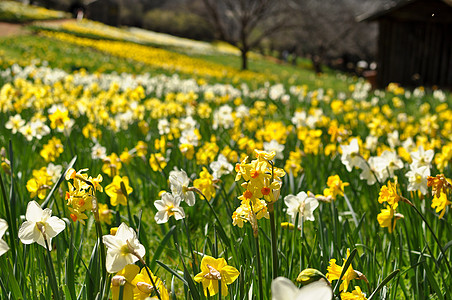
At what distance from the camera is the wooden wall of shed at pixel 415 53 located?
12719mm

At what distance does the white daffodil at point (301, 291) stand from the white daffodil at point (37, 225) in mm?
625

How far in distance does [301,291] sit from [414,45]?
1399cm

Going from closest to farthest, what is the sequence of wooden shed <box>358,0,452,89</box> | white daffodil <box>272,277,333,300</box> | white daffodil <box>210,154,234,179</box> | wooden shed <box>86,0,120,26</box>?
1. white daffodil <box>272,277,333,300</box>
2. white daffodil <box>210,154,234,179</box>
3. wooden shed <box>358,0,452,89</box>
4. wooden shed <box>86,0,120,26</box>

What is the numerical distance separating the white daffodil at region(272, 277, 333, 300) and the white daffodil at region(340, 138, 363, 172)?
1472 mm

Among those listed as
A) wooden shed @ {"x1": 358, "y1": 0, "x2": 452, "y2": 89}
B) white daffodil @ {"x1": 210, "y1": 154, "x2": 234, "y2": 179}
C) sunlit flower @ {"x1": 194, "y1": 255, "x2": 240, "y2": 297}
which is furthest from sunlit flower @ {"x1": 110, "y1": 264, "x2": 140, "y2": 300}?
wooden shed @ {"x1": 358, "y1": 0, "x2": 452, "y2": 89}

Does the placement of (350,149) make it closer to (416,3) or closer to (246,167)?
(246,167)

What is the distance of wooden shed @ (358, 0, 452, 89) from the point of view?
12414 mm

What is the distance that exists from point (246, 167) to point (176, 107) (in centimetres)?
338

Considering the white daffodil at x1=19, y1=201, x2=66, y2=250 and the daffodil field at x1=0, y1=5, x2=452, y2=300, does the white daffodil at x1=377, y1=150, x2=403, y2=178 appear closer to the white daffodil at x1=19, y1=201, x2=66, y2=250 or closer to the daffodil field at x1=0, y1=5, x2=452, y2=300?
the daffodil field at x1=0, y1=5, x2=452, y2=300

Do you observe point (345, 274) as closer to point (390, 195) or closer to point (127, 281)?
point (390, 195)

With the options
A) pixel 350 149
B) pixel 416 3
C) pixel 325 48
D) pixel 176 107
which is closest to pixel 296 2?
pixel 325 48

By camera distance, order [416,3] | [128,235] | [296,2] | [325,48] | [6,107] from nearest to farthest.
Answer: [128,235]
[6,107]
[416,3]
[325,48]
[296,2]

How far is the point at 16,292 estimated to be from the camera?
1.24 meters

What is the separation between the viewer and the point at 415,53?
13094 mm
